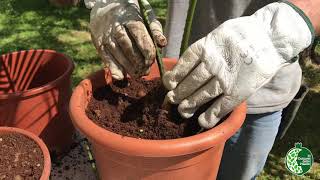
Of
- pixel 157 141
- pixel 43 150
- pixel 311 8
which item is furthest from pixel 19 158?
pixel 311 8

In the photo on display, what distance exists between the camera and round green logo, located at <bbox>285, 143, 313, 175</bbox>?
122 cm

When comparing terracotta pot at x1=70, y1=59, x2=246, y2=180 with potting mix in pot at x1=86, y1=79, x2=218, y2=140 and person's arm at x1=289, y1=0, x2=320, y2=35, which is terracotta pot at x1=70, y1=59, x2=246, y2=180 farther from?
person's arm at x1=289, y1=0, x2=320, y2=35

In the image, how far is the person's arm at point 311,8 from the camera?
1098 millimetres

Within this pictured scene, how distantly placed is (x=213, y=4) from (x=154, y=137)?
2.19 ft

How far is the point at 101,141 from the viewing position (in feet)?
3.00

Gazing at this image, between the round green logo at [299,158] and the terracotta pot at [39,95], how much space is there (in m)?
0.93

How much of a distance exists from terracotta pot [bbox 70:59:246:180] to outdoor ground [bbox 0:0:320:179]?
1.37 m

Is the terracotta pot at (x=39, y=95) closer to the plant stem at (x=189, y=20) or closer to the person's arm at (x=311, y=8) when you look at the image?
the plant stem at (x=189, y=20)

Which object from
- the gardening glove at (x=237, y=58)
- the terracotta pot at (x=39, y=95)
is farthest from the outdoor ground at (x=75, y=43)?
the gardening glove at (x=237, y=58)

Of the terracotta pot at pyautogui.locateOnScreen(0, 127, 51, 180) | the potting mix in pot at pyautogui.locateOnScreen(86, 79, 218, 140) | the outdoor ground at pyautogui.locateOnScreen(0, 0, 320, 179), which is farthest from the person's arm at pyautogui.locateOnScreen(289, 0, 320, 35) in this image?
the outdoor ground at pyautogui.locateOnScreen(0, 0, 320, 179)

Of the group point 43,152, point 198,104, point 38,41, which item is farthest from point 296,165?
point 38,41

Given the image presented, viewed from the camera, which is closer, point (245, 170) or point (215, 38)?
point (215, 38)

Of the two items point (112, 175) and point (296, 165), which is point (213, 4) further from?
point (112, 175)

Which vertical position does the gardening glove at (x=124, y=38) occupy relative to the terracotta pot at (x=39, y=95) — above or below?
above
